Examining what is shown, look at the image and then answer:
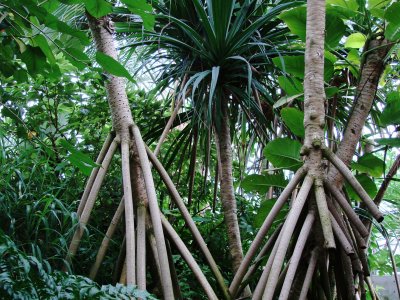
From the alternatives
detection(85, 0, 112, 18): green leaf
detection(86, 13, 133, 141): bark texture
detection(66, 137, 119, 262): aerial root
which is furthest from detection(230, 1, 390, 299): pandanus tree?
detection(85, 0, 112, 18): green leaf

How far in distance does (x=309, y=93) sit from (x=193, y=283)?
52.7 inches

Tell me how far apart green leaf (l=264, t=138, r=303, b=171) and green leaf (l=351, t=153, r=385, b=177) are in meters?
0.29

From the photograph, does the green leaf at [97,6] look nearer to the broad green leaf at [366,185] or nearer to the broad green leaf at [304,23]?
the broad green leaf at [304,23]

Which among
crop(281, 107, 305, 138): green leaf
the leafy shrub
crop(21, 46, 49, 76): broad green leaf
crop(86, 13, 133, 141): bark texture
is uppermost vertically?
crop(86, 13, 133, 141): bark texture

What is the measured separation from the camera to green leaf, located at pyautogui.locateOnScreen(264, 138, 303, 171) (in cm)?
255

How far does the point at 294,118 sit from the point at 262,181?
42cm

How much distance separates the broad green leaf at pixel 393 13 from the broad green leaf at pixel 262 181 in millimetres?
947

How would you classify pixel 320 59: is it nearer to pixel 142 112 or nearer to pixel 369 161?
pixel 369 161

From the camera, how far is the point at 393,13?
7.34 feet

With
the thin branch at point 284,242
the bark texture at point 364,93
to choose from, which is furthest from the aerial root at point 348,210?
the bark texture at point 364,93

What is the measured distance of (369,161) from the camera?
8.50ft

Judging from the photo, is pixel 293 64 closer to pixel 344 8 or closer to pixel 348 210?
pixel 344 8

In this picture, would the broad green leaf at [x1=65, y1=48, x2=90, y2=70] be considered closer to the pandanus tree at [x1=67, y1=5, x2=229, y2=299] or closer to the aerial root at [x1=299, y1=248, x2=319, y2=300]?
the pandanus tree at [x1=67, y1=5, x2=229, y2=299]

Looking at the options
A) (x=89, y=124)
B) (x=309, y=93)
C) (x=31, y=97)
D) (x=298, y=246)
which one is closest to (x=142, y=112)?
(x=89, y=124)
